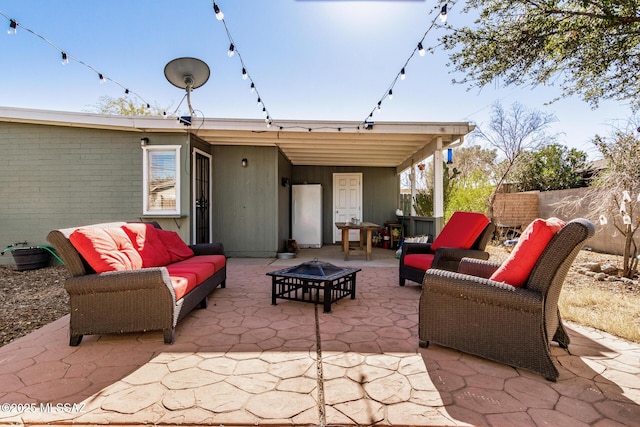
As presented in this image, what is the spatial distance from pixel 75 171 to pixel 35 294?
8.31 feet

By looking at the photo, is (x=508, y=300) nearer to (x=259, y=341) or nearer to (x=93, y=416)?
(x=259, y=341)

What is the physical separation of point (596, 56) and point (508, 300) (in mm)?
A: 3670

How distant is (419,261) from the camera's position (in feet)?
12.8

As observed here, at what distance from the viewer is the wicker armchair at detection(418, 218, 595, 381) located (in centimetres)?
199

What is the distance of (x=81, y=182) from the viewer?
582cm

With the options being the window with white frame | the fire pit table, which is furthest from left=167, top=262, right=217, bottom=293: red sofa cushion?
the window with white frame

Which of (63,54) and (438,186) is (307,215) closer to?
(438,186)

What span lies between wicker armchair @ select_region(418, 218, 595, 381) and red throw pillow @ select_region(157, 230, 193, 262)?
2710 millimetres

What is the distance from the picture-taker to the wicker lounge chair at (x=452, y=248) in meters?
3.63

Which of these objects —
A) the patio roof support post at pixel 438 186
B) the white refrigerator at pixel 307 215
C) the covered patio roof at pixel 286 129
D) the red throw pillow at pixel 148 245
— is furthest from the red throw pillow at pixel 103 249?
the white refrigerator at pixel 307 215

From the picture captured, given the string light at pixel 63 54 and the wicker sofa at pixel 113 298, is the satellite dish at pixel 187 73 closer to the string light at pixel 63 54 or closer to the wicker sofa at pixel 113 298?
the string light at pixel 63 54

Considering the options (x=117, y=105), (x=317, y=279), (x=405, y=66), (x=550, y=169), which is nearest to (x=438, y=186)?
(x=405, y=66)

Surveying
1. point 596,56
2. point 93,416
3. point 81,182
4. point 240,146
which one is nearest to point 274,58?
point 240,146

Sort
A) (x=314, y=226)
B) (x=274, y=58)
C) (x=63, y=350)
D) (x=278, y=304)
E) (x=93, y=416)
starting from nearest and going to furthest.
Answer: (x=93, y=416)
(x=63, y=350)
(x=278, y=304)
(x=274, y=58)
(x=314, y=226)
